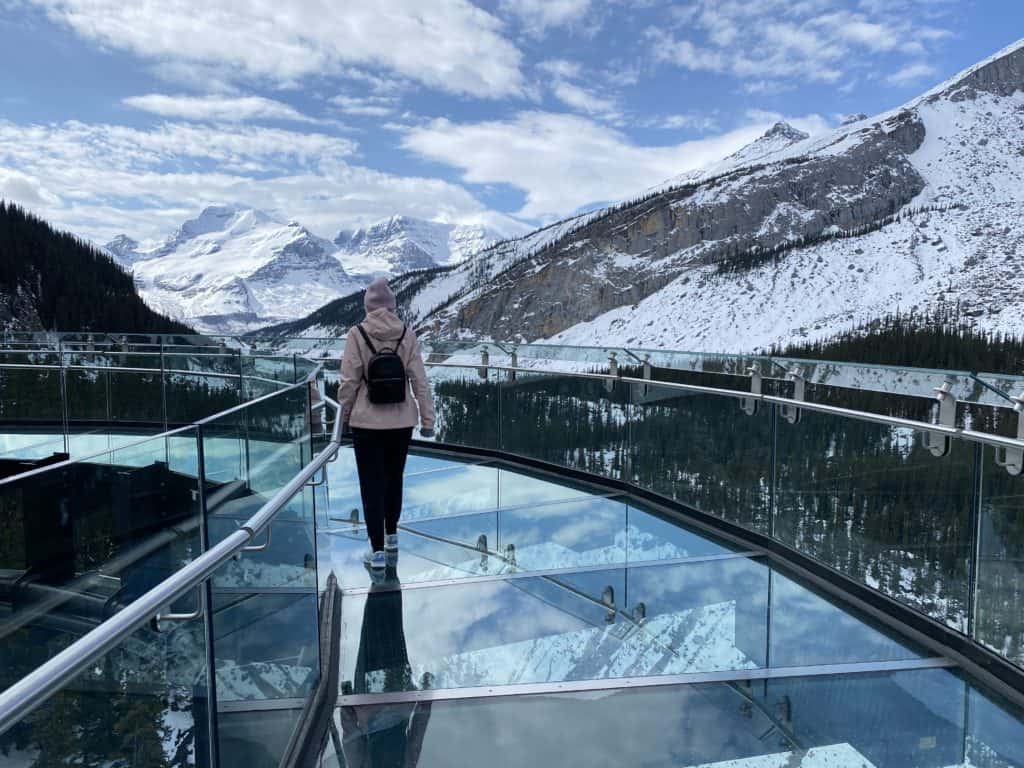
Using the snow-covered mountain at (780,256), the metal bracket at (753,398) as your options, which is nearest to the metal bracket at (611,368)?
A: the metal bracket at (753,398)

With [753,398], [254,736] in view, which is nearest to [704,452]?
[753,398]

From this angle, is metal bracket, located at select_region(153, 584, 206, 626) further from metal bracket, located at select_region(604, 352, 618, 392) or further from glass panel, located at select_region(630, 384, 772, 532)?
metal bracket, located at select_region(604, 352, 618, 392)

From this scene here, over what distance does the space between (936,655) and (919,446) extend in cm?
91

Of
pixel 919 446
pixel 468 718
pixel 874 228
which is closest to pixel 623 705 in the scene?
pixel 468 718

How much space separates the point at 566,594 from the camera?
152 inches

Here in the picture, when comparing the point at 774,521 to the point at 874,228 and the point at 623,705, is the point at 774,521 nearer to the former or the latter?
the point at 623,705

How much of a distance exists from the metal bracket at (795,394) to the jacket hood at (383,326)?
91.3 inches

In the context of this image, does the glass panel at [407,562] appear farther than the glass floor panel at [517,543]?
No

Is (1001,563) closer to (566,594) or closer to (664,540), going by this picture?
(566,594)

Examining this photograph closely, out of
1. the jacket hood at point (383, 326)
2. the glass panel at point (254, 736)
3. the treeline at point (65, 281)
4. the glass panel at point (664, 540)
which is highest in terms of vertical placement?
the treeline at point (65, 281)

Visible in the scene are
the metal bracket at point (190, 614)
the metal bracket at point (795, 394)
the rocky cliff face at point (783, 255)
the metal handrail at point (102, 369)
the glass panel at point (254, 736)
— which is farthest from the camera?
the rocky cliff face at point (783, 255)

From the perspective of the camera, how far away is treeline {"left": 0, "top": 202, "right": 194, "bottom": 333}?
163 ft

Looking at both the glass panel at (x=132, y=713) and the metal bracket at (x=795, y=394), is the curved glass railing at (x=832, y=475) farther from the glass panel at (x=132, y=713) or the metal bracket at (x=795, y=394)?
the glass panel at (x=132, y=713)

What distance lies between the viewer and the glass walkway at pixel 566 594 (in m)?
1.33
